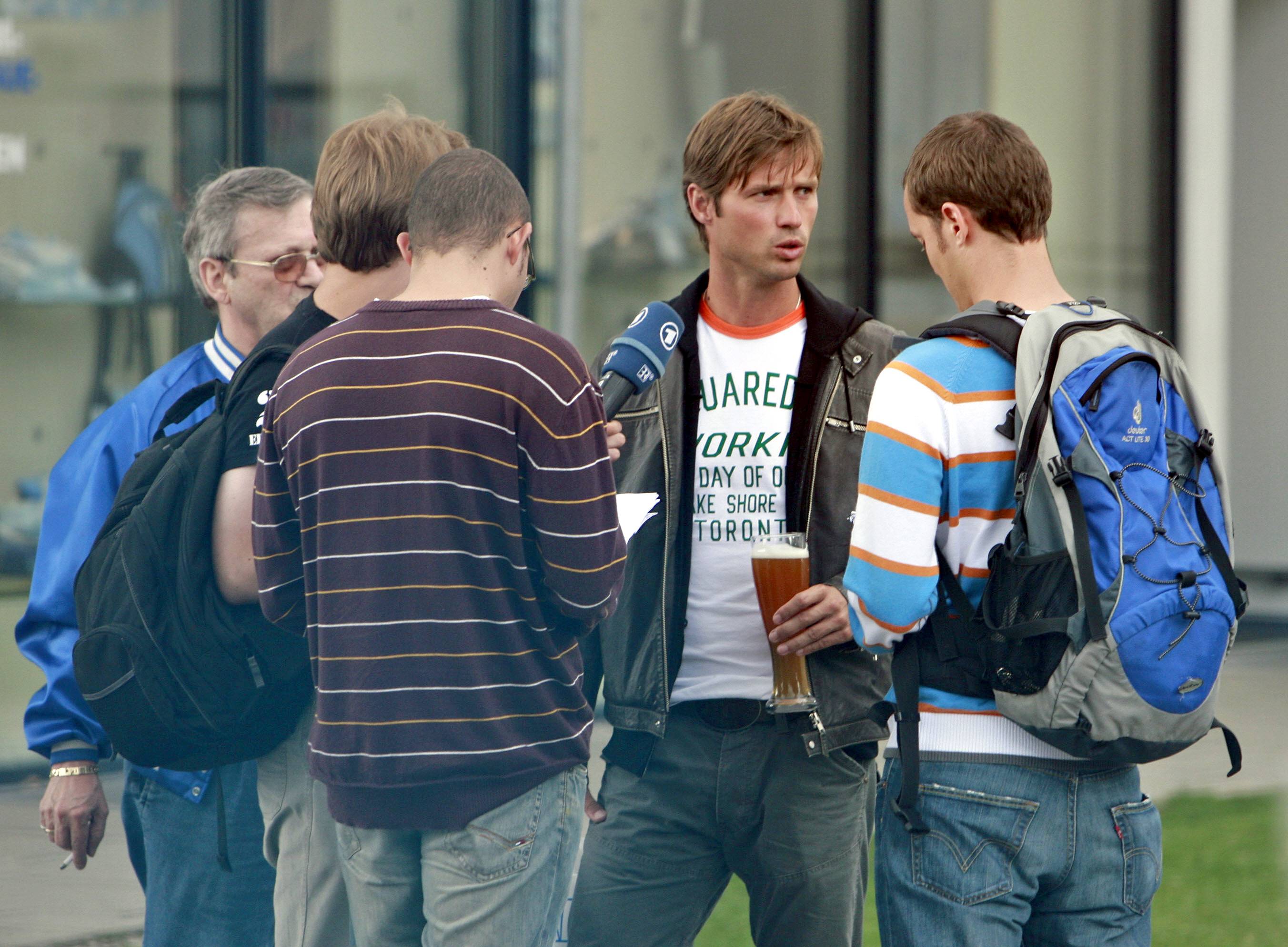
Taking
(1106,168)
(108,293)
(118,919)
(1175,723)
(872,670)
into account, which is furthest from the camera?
(1106,168)

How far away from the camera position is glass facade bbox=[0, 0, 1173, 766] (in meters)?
7.46

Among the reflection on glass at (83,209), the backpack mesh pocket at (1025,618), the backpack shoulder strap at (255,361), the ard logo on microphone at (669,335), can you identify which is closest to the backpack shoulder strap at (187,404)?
the backpack shoulder strap at (255,361)

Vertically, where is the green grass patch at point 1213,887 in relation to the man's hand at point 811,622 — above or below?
below

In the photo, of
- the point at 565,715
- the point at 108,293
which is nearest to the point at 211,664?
the point at 565,715

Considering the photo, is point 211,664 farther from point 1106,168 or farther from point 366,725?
point 1106,168

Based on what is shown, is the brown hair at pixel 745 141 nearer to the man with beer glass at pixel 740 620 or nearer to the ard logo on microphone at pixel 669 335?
the man with beer glass at pixel 740 620

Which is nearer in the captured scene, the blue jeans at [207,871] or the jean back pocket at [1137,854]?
the jean back pocket at [1137,854]

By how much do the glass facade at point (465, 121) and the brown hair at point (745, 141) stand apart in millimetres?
4266

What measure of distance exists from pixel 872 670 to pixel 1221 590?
916 millimetres

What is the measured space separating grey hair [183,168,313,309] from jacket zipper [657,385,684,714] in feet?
2.94

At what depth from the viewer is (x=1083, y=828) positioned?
2.73 metres

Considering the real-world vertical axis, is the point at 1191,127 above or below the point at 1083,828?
above

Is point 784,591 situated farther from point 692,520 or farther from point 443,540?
point 443,540

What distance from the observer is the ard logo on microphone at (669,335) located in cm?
330
